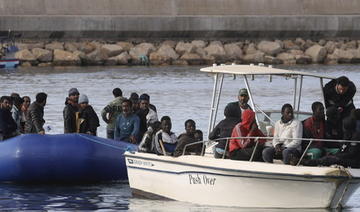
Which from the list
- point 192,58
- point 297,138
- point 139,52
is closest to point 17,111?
point 297,138

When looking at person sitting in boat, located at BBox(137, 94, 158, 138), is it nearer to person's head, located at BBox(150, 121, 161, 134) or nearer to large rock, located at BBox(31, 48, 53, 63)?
person's head, located at BBox(150, 121, 161, 134)

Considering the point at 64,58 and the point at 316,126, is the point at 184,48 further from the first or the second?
the point at 316,126

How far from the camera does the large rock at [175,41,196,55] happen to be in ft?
192

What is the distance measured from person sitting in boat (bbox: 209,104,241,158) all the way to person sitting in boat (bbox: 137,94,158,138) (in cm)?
295

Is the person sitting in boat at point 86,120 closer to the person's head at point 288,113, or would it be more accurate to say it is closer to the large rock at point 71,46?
the person's head at point 288,113

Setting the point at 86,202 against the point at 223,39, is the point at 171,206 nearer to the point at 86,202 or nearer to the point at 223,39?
the point at 86,202

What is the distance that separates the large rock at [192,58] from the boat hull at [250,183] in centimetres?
4089

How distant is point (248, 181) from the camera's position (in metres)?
15.8

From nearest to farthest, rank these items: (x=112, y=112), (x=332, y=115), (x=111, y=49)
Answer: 1. (x=332, y=115)
2. (x=112, y=112)
3. (x=111, y=49)

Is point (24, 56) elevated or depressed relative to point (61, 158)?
elevated

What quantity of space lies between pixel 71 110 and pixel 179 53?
3950 centimetres

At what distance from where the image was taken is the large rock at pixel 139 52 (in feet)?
189

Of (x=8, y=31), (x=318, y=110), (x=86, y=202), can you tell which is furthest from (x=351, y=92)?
(x=8, y=31)

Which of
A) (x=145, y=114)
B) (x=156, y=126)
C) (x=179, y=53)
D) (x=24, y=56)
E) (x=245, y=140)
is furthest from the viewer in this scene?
(x=179, y=53)
